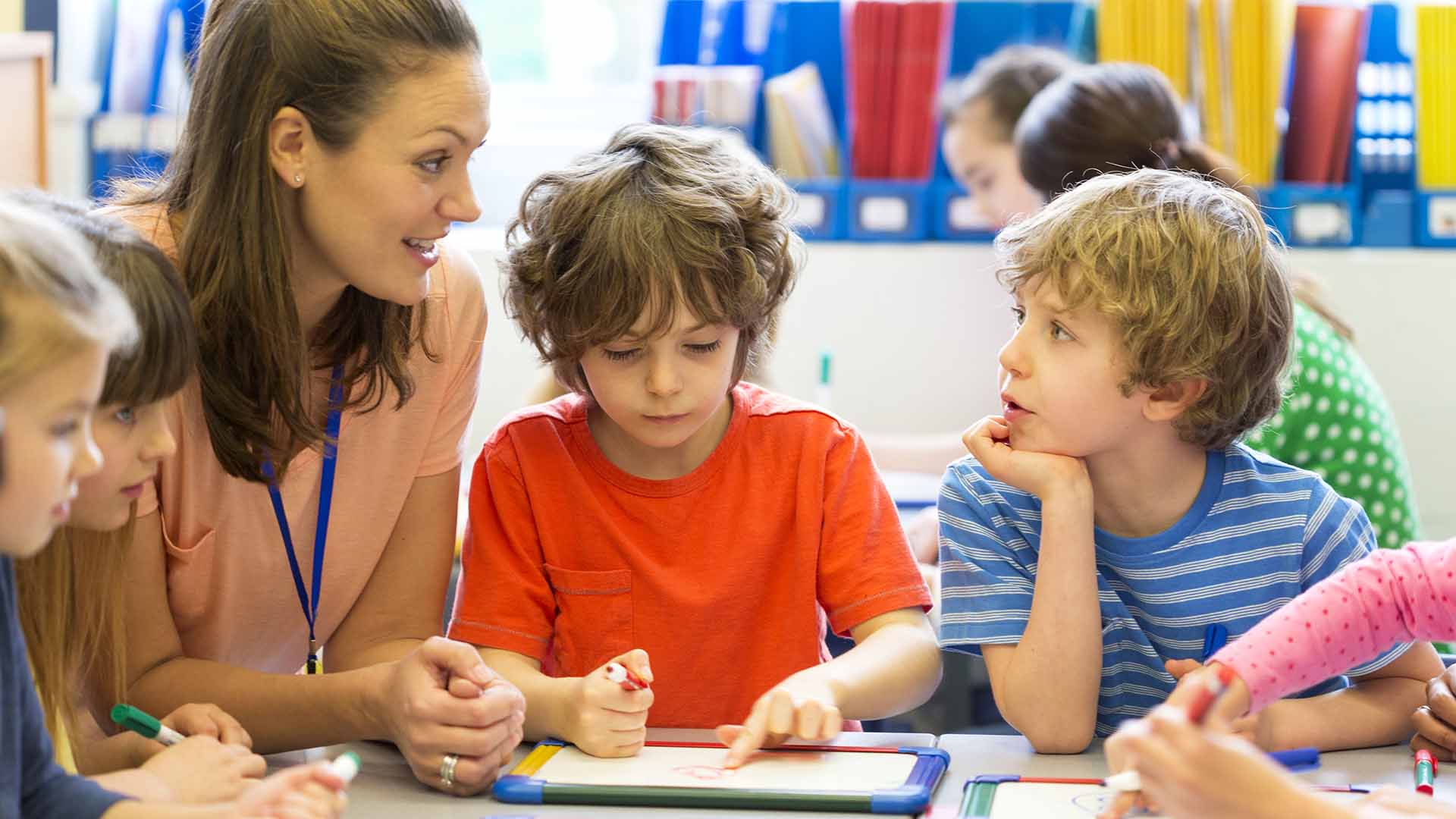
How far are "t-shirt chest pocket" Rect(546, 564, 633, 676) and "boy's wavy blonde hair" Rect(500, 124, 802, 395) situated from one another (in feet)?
0.62

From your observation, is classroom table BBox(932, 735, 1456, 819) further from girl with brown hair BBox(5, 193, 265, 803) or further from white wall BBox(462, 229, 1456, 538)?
white wall BBox(462, 229, 1456, 538)

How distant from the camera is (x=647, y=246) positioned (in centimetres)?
136

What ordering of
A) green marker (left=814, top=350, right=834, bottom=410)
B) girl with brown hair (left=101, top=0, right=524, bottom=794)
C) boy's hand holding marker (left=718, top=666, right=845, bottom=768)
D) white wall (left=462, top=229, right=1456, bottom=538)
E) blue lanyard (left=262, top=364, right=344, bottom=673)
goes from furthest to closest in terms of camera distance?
white wall (left=462, top=229, right=1456, bottom=538), green marker (left=814, top=350, right=834, bottom=410), blue lanyard (left=262, top=364, right=344, bottom=673), girl with brown hair (left=101, top=0, right=524, bottom=794), boy's hand holding marker (left=718, top=666, right=845, bottom=768)

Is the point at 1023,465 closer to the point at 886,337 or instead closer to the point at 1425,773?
the point at 1425,773

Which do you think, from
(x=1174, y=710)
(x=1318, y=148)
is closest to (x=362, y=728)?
(x=1174, y=710)

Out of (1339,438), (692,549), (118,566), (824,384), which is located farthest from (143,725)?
(824,384)

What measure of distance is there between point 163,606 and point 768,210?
0.66 meters

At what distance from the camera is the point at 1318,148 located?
3076mm

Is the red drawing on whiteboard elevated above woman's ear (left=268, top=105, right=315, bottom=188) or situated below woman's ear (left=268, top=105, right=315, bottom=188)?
below

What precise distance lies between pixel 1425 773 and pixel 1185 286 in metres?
0.45

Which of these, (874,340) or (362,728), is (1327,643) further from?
(874,340)

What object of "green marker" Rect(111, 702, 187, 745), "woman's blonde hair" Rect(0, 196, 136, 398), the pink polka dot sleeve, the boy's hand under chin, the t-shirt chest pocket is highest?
"woman's blonde hair" Rect(0, 196, 136, 398)

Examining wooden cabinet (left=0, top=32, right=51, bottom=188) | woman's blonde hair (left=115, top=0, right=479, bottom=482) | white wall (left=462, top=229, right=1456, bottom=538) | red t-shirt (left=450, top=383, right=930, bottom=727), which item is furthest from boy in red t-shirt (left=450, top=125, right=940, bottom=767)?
white wall (left=462, top=229, right=1456, bottom=538)

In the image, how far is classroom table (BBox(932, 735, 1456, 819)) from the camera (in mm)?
1110
